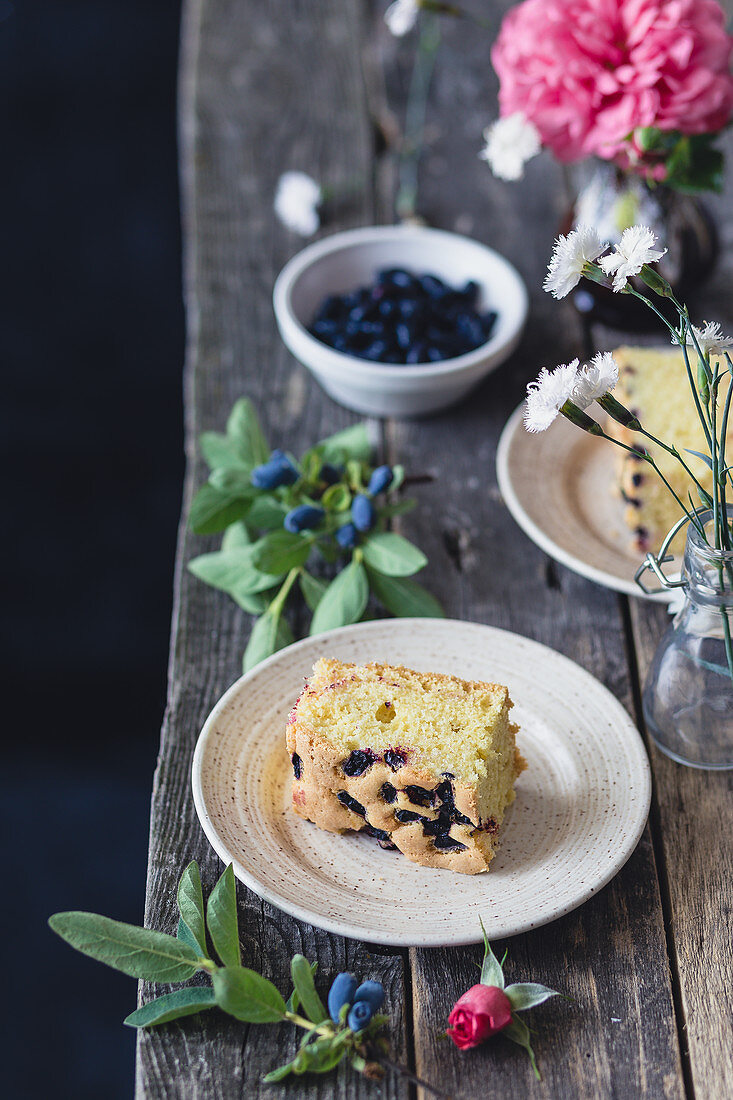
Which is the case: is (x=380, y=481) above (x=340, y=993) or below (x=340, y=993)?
above

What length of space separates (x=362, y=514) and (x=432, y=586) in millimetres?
136

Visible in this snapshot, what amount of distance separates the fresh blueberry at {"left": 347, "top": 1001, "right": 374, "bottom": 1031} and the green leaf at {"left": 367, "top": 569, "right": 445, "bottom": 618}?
489 mm

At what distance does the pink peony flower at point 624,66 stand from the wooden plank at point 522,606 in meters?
0.38

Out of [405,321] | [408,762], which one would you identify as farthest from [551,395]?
[405,321]

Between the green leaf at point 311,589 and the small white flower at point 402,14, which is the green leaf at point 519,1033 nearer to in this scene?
the green leaf at point 311,589

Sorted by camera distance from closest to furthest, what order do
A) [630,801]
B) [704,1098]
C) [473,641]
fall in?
[704,1098]
[630,801]
[473,641]

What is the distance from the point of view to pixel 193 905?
983 millimetres

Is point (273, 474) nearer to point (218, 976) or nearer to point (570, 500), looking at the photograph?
point (570, 500)

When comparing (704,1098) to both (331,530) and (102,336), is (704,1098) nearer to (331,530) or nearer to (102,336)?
(331,530)

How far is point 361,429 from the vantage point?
4.81ft

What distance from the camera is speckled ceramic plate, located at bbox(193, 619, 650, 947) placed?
0.97m

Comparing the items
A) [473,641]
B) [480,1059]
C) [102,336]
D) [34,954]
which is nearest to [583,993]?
[480,1059]

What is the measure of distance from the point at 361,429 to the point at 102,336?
6.60 feet

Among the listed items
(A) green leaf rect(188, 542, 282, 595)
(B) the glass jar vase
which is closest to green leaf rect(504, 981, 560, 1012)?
(B) the glass jar vase
